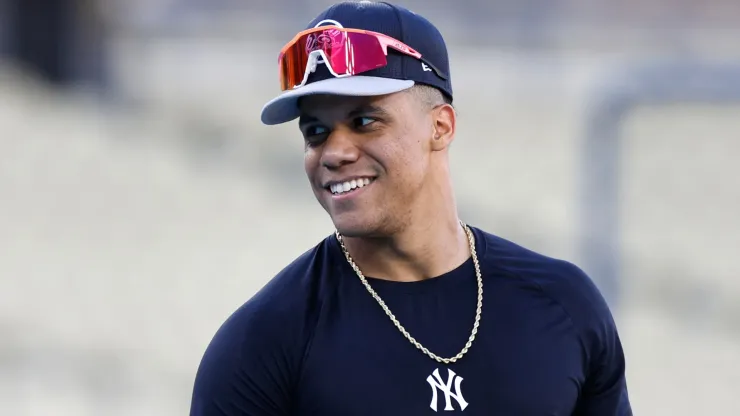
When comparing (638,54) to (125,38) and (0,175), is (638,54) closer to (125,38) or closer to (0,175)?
(125,38)

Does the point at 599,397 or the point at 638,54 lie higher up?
the point at 638,54

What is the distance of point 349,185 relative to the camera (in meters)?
1.90

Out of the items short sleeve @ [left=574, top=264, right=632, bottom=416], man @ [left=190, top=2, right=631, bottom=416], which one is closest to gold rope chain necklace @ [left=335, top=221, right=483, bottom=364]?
man @ [left=190, top=2, right=631, bottom=416]

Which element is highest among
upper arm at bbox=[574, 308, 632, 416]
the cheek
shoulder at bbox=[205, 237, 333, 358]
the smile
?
the cheek

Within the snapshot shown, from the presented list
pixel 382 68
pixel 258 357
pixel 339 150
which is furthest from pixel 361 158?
pixel 258 357

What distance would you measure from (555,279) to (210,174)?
353 cm

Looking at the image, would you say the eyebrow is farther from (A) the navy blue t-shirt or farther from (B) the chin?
(A) the navy blue t-shirt

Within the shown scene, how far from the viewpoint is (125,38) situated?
5.60m

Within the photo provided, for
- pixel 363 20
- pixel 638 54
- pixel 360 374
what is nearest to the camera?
pixel 360 374

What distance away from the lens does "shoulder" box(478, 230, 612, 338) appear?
2070 mm

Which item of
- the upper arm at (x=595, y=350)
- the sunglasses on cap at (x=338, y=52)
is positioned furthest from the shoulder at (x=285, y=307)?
the upper arm at (x=595, y=350)

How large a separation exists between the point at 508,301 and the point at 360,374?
356 mm

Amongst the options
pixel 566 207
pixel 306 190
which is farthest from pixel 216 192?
pixel 566 207

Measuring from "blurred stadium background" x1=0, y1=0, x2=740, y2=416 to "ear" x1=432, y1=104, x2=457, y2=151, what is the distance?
261 cm
